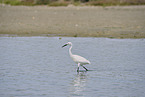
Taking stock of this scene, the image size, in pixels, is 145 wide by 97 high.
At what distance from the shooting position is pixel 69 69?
37.4 feet

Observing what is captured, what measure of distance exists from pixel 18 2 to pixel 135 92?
199 feet

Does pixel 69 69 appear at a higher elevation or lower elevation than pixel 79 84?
lower

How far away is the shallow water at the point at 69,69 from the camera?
8.46 m

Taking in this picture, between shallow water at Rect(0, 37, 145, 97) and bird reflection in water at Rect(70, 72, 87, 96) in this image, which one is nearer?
bird reflection in water at Rect(70, 72, 87, 96)

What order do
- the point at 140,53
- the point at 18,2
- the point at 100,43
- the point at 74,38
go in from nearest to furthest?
1. the point at 140,53
2. the point at 100,43
3. the point at 74,38
4. the point at 18,2

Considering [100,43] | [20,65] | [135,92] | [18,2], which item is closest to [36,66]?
[20,65]

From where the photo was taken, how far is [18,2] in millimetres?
66938

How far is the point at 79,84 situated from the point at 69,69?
2.16 metres

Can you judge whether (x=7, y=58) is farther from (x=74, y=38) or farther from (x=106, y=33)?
(x=106, y=33)

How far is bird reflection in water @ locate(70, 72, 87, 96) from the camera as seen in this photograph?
327 inches

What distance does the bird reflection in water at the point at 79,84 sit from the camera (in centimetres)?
830

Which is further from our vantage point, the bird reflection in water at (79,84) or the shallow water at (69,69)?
the shallow water at (69,69)

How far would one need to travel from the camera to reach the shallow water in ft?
27.8

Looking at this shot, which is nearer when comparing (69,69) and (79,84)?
(79,84)
